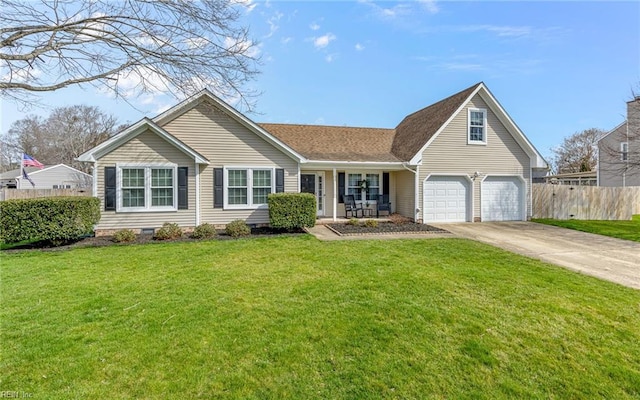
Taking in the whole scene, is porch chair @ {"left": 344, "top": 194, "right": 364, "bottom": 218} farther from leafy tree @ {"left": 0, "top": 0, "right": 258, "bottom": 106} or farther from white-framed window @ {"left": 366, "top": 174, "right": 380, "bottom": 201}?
leafy tree @ {"left": 0, "top": 0, "right": 258, "bottom": 106}

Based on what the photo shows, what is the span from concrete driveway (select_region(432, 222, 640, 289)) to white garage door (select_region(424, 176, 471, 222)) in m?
1.01

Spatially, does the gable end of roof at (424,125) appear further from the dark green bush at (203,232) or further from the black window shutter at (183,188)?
the black window shutter at (183,188)

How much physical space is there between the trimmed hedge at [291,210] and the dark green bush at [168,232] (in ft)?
10.1

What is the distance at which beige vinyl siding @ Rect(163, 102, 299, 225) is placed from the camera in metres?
12.0

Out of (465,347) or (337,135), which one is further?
(337,135)

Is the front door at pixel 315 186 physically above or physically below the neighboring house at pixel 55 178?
below

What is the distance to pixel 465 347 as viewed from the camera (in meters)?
3.72

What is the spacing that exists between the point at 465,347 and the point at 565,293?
2944mm

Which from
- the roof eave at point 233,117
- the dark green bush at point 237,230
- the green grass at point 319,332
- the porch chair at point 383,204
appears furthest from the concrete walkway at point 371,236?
the porch chair at point 383,204

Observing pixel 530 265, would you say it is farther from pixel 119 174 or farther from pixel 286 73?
pixel 119 174

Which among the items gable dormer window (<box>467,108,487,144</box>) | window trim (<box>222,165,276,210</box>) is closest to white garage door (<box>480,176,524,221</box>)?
gable dormer window (<box>467,108,487,144</box>)

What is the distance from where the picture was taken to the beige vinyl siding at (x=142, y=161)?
11.0 metres

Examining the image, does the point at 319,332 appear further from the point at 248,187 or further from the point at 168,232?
the point at 248,187

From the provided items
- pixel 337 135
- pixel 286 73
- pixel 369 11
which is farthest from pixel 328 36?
pixel 337 135
